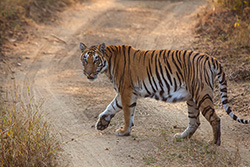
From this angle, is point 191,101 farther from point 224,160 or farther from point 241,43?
point 241,43

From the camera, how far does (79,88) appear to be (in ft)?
28.0

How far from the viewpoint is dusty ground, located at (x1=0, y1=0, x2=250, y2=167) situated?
5.61m

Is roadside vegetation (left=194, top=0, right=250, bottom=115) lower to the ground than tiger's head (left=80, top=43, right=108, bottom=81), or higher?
lower

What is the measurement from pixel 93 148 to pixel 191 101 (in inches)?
66.8

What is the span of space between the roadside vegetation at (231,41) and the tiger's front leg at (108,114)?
2449 mm

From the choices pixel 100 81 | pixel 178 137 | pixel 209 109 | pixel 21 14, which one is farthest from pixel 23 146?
pixel 21 14

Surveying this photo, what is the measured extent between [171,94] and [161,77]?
0.30 meters

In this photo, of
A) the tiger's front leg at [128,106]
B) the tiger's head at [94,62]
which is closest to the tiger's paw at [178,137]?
the tiger's front leg at [128,106]

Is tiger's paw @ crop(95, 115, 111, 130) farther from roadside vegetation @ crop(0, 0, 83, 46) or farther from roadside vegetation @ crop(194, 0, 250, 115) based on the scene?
roadside vegetation @ crop(0, 0, 83, 46)

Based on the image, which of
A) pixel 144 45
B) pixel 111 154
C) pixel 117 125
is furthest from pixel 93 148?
pixel 144 45

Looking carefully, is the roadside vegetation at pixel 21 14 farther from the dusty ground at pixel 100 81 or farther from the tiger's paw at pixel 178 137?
the tiger's paw at pixel 178 137

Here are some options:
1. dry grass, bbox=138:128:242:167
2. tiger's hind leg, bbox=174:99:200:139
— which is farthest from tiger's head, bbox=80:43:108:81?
tiger's hind leg, bbox=174:99:200:139

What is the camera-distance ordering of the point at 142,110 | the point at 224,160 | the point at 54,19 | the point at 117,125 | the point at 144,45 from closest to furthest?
the point at 224,160
the point at 117,125
the point at 142,110
the point at 144,45
the point at 54,19

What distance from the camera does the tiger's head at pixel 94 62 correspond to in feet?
19.1
